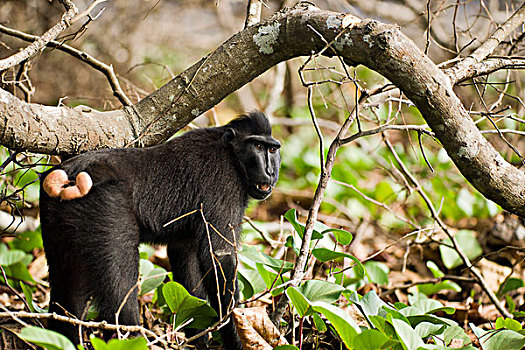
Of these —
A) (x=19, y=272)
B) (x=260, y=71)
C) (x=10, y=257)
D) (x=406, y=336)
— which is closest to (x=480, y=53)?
(x=260, y=71)

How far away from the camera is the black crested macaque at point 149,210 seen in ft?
11.6

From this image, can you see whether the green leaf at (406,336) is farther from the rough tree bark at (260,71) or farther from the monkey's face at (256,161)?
the monkey's face at (256,161)

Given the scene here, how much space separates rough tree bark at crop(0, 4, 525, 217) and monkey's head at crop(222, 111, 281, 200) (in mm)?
412

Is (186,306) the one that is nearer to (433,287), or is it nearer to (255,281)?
(255,281)

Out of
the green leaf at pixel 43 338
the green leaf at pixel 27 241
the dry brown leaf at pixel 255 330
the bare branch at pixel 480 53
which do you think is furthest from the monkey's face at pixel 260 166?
the green leaf at pixel 27 241

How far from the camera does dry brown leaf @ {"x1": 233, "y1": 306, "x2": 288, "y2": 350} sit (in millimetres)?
3320

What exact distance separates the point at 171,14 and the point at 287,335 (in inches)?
339

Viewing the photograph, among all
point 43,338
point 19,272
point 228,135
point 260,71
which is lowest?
point 43,338

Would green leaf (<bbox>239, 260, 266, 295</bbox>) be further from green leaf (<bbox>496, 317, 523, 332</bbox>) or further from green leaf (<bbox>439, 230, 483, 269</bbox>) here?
green leaf (<bbox>439, 230, 483, 269</bbox>)

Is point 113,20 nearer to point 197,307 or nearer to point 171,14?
point 171,14

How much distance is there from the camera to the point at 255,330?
11.1 feet

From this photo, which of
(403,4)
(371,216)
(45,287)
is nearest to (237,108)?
(403,4)

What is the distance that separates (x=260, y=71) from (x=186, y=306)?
1.77 meters

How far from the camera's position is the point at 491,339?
3385 millimetres
